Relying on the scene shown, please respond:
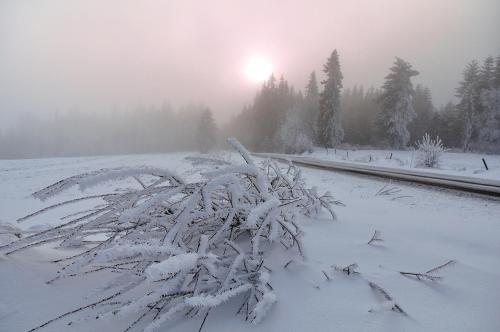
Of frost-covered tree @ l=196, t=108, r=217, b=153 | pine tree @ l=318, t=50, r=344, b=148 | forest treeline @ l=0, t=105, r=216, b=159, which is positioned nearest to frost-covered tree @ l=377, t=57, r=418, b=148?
pine tree @ l=318, t=50, r=344, b=148

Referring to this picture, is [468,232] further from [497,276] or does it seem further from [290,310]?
[290,310]

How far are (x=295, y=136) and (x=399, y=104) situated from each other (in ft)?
49.4

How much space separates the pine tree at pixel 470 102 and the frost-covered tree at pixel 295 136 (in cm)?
2010

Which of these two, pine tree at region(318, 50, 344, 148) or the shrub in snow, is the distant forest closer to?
pine tree at region(318, 50, 344, 148)

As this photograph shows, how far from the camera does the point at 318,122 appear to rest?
49438 millimetres

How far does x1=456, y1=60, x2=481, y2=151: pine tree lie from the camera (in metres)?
41.3

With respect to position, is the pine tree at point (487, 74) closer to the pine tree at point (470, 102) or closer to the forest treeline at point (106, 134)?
the pine tree at point (470, 102)

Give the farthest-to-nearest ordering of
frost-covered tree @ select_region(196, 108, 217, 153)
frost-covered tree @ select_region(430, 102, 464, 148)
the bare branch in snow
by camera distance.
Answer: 1. frost-covered tree @ select_region(196, 108, 217, 153)
2. frost-covered tree @ select_region(430, 102, 464, 148)
3. the bare branch in snow

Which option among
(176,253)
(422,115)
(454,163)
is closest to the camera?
(176,253)

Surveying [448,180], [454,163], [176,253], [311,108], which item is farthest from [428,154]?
[311,108]

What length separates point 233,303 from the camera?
4.89 feet

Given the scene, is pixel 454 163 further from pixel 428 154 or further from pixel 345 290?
pixel 345 290

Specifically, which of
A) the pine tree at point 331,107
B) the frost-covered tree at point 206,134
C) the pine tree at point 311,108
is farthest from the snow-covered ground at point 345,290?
the frost-covered tree at point 206,134

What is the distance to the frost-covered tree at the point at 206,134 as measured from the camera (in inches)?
2628
